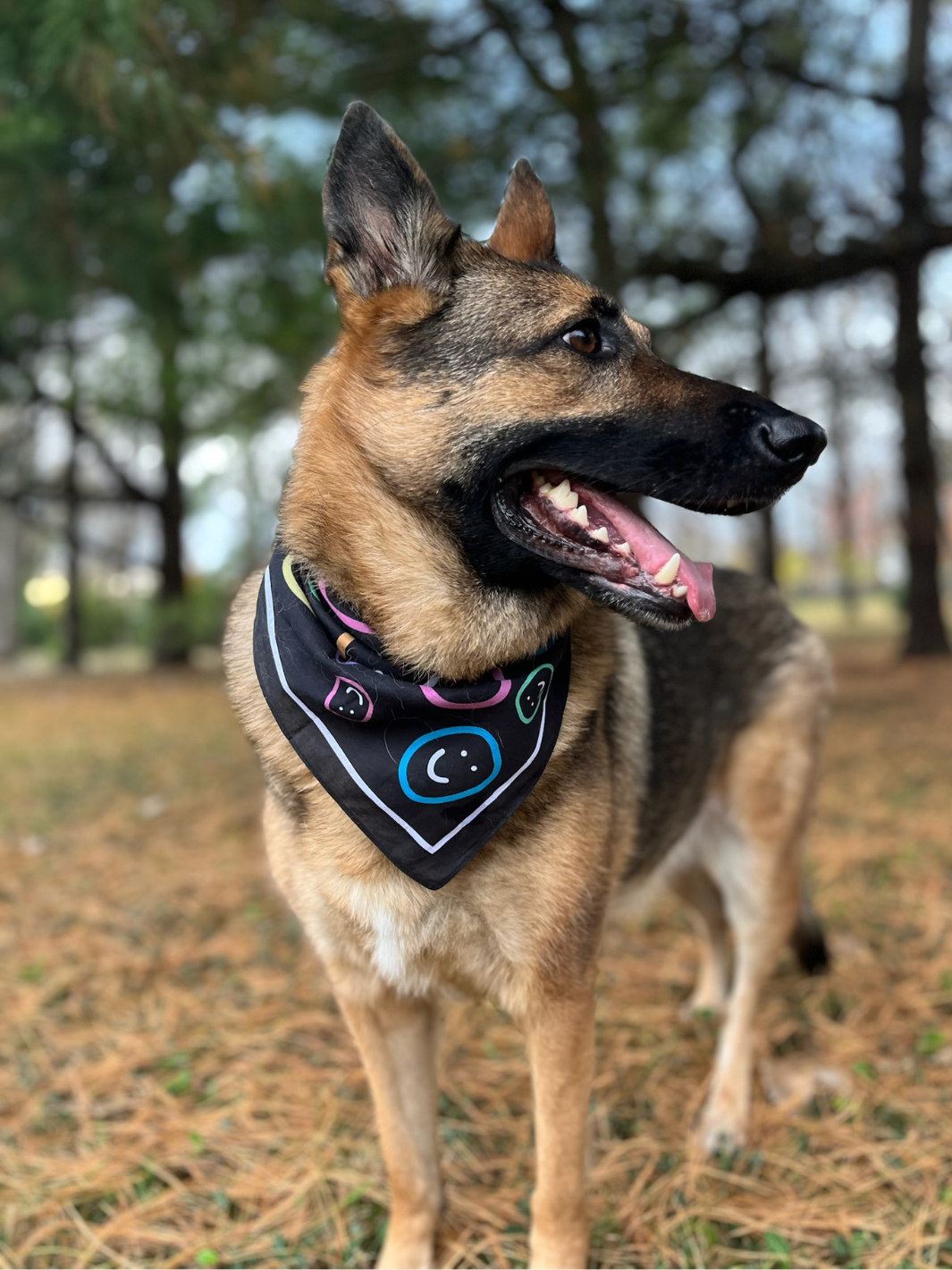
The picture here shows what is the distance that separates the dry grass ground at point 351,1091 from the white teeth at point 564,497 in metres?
1.79

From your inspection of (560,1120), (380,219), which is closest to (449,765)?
(560,1120)

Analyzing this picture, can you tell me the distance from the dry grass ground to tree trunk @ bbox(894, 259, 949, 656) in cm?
694

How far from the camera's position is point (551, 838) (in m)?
2.09

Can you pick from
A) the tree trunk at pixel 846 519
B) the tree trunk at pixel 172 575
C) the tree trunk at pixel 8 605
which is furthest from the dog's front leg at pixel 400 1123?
the tree trunk at pixel 8 605

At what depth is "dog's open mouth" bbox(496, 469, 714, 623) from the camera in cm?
190

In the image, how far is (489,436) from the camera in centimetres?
198

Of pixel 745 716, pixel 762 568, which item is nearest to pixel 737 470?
pixel 745 716

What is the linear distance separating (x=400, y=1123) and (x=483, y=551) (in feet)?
4.73

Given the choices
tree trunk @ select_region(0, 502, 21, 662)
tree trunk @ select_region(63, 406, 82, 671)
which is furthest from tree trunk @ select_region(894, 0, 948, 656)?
tree trunk @ select_region(0, 502, 21, 662)

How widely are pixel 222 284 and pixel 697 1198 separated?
11.0 meters

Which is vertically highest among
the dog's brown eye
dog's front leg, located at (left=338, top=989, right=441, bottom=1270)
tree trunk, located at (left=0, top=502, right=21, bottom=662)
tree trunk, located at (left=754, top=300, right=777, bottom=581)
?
the dog's brown eye

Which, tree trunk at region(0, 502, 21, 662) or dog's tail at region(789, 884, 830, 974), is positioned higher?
dog's tail at region(789, 884, 830, 974)

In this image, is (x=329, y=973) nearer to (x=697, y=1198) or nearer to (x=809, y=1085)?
(x=697, y=1198)

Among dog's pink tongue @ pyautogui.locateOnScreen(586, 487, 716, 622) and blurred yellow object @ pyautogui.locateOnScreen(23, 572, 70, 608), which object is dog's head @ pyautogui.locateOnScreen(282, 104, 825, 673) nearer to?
dog's pink tongue @ pyautogui.locateOnScreen(586, 487, 716, 622)
